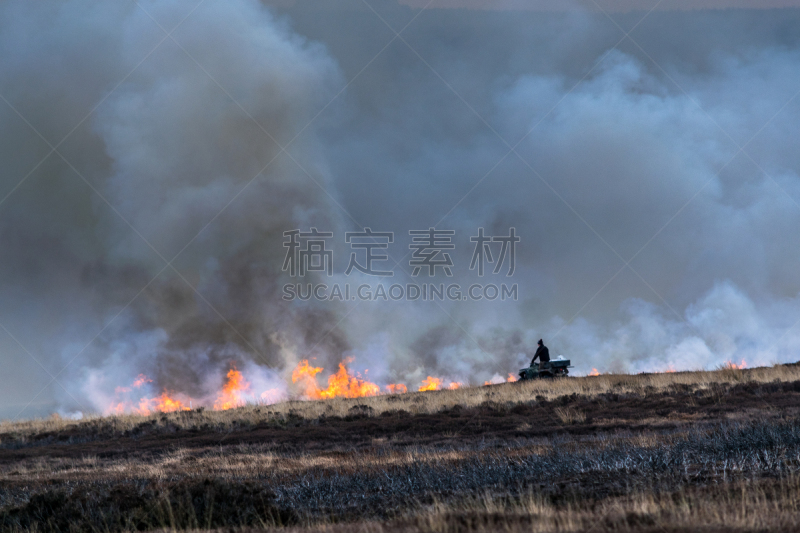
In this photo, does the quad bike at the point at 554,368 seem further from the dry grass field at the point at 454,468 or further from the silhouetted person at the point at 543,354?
the dry grass field at the point at 454,468

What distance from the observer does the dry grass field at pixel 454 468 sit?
7.96 m

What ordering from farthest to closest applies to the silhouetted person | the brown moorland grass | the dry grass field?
the silhouetted person, the brown moorland grass, the dry grass field

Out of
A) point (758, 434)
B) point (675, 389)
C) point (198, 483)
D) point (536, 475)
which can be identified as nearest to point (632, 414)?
point (675, 389)

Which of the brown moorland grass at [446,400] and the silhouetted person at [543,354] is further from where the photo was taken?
the silhouetted person at [543,354]

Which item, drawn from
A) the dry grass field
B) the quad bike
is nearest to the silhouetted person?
the quad bike

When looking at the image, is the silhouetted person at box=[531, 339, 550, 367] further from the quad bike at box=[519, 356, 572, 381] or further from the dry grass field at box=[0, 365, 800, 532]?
the dry grass field at box=[0, 365, 800, 532]

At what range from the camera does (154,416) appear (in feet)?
116

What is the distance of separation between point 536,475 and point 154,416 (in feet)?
96.0

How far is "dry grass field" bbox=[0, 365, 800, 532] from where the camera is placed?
7965 millimetres

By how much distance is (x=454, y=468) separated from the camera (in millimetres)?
12938

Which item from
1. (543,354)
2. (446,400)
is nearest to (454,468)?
(446,400)

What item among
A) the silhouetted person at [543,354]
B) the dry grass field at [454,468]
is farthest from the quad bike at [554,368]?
the dry grass field at [454,468]

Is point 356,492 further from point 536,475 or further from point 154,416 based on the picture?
point 154,416

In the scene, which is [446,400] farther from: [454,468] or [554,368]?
[454,468]
